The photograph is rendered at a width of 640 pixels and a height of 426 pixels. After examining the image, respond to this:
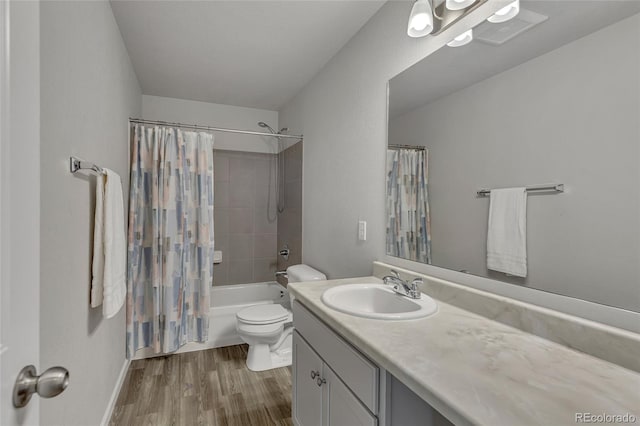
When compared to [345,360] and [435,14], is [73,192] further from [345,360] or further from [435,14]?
[435,14]

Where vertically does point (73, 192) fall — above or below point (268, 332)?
above

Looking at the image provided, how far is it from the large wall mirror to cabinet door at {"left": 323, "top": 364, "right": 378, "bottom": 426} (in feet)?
2.23

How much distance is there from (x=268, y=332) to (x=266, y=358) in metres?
0.25

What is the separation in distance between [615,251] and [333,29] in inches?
75.1

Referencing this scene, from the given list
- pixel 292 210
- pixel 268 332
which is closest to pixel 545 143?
pixel 268 332

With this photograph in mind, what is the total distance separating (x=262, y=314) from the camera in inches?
98.9

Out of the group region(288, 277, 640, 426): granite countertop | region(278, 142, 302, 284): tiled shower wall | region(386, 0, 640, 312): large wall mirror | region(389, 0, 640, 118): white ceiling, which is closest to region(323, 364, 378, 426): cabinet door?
region(288, 277, 640, 426): granite countertop

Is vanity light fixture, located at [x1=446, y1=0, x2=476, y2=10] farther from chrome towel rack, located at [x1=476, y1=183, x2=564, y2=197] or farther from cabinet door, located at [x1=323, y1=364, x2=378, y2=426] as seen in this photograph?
cabinet door, located at [x1=323, y1=364, x2=378, y2=426]

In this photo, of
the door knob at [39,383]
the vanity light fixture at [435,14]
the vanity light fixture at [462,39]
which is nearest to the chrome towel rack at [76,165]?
the door knob at [39,383]

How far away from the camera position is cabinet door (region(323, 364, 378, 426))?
3.25 ft

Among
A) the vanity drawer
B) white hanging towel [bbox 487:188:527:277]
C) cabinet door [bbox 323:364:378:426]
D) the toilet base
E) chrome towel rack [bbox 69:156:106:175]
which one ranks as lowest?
the toilet base

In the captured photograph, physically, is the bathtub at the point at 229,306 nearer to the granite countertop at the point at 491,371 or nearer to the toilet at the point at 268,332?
the toilet at the point at 268,332
